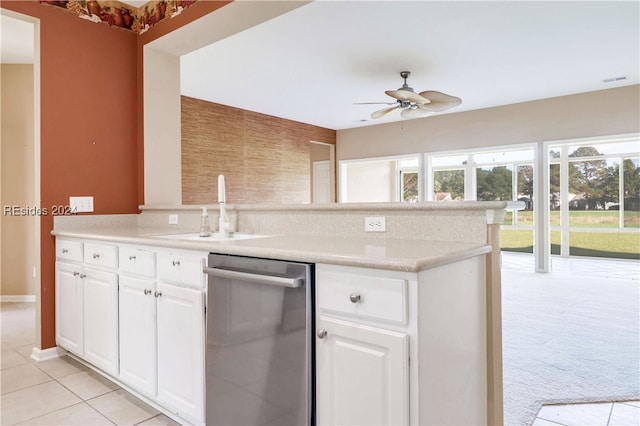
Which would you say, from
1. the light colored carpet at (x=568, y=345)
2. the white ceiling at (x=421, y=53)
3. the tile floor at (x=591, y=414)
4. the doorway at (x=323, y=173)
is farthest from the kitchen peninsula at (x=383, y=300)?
the doorway at (x=323, y=173)

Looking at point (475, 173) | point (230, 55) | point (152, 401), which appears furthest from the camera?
point (475, 173)

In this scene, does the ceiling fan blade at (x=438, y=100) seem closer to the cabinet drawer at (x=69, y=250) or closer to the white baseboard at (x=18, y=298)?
the cabinet drawer at (x=69, y=250)

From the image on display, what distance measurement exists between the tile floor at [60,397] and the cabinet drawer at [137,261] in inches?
28.1

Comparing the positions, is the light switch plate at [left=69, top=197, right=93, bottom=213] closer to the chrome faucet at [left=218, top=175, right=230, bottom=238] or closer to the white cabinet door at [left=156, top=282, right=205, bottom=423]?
the chrome faucet at [left=218, top=175, right=230, bottom=238]

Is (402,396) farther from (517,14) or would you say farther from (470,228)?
(517,14)

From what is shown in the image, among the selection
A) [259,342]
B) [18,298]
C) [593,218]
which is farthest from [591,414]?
[593,218]

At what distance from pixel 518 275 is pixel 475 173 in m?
2.90

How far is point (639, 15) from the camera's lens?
11.7 ft

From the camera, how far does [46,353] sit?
9.14ft

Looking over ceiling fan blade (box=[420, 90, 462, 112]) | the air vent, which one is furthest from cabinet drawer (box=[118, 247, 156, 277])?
the air vent

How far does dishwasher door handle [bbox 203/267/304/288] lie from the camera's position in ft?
4.56

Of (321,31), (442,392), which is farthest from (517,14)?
(442,392)

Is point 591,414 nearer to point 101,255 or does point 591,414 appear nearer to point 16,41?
point 101,255

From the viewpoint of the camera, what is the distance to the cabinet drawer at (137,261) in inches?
79.4
